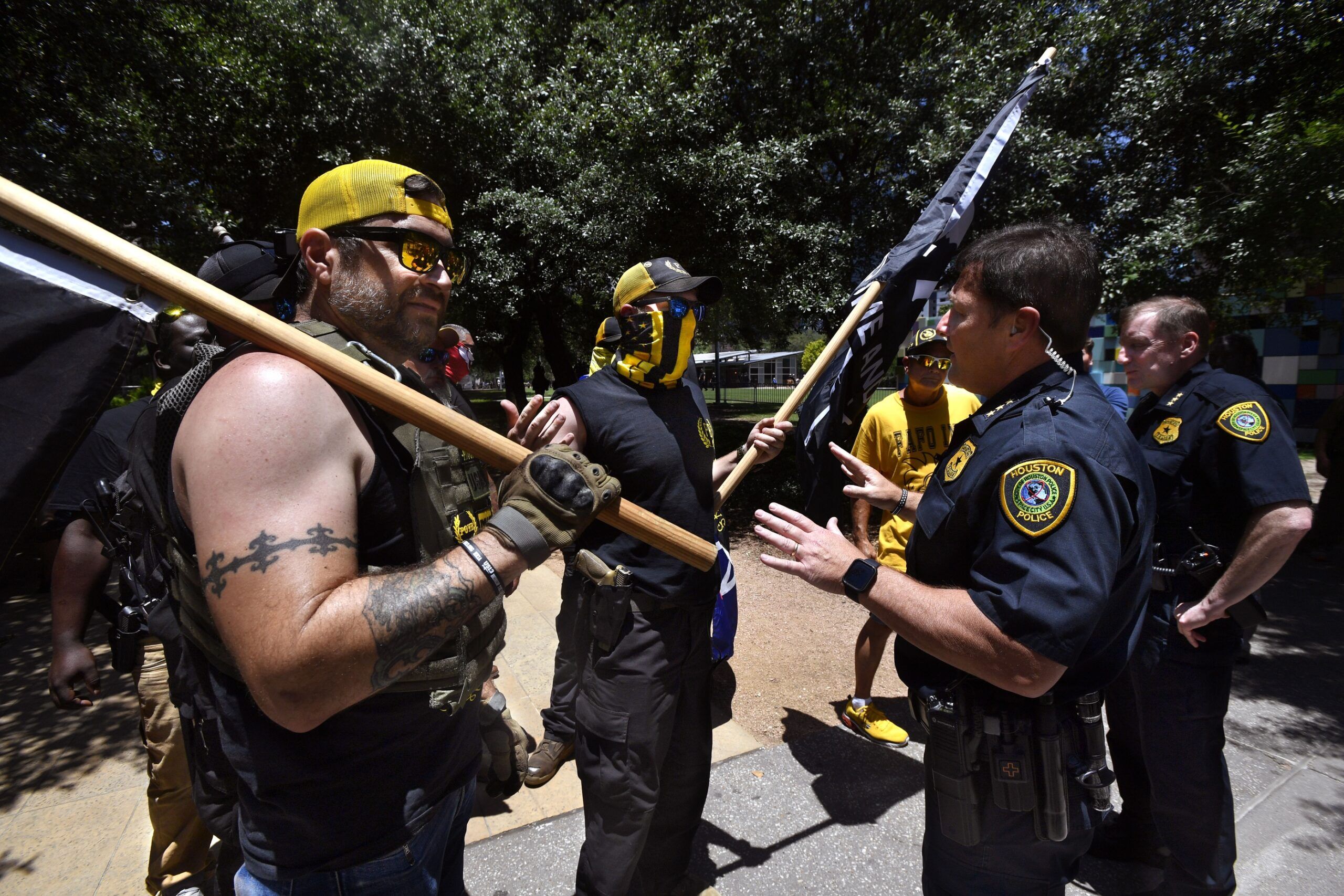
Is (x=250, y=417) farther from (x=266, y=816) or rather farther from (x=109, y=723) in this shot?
(x=109, y=723)

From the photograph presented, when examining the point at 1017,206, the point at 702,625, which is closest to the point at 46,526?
the point at 702,625

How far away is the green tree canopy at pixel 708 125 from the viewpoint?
6.00 m

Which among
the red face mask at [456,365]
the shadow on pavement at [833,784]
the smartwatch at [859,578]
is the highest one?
the red face mask at [456,365]

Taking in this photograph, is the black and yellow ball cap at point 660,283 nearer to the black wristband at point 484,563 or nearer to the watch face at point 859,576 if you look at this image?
the watch face at point 859,576

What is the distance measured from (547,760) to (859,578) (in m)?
2.56

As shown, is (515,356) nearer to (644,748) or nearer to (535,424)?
(535,424)

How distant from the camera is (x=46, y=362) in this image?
43.3 inches

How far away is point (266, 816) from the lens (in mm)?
1320

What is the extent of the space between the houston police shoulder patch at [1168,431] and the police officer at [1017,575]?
1.19m

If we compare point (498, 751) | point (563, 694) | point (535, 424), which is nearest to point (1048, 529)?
point (535, 424)

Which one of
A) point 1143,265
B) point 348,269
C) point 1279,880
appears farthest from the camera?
point 1143,265

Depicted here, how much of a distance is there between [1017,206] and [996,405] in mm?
5954

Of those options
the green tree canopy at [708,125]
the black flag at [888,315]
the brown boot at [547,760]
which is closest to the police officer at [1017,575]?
the black flag at [888,315]

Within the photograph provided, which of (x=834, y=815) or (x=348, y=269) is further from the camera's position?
(x=834, y=815)
